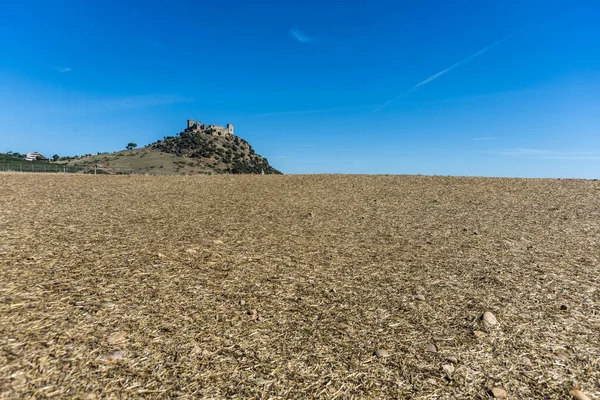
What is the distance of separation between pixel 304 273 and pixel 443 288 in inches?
103

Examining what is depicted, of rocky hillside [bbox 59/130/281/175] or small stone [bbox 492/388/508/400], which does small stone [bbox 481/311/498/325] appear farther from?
rocky hillside [bbox 59/130/281/175]

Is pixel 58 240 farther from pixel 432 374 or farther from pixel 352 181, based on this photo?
pixel 352 181

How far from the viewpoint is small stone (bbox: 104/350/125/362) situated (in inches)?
142

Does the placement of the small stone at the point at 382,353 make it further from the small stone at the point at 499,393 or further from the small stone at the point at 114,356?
the small stone at the point at 114,356

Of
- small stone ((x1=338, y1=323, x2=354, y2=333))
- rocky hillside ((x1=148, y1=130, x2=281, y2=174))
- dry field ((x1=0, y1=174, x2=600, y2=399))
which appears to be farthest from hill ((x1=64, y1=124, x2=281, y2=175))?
small stone ((x1=338, y1=323, x2=354, y2=333))

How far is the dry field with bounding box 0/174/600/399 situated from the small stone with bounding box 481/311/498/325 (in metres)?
0.07

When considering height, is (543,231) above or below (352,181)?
below

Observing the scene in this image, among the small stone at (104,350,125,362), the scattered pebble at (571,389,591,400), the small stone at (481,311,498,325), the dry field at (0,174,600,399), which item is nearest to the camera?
the scattered pebble at (571,389,591,400)

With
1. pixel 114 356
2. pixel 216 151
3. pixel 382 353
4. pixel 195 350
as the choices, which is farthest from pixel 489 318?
A: pixel 216 151

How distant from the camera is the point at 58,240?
7625 mm

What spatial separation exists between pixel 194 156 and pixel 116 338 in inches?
6141

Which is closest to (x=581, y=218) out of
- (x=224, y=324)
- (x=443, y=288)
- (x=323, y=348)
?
(x=443, y=288)

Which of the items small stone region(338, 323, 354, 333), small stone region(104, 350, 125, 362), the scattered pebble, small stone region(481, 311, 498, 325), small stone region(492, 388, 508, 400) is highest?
small stone region(481, 311, 498, 325)

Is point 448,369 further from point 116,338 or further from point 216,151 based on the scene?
point 216,151
